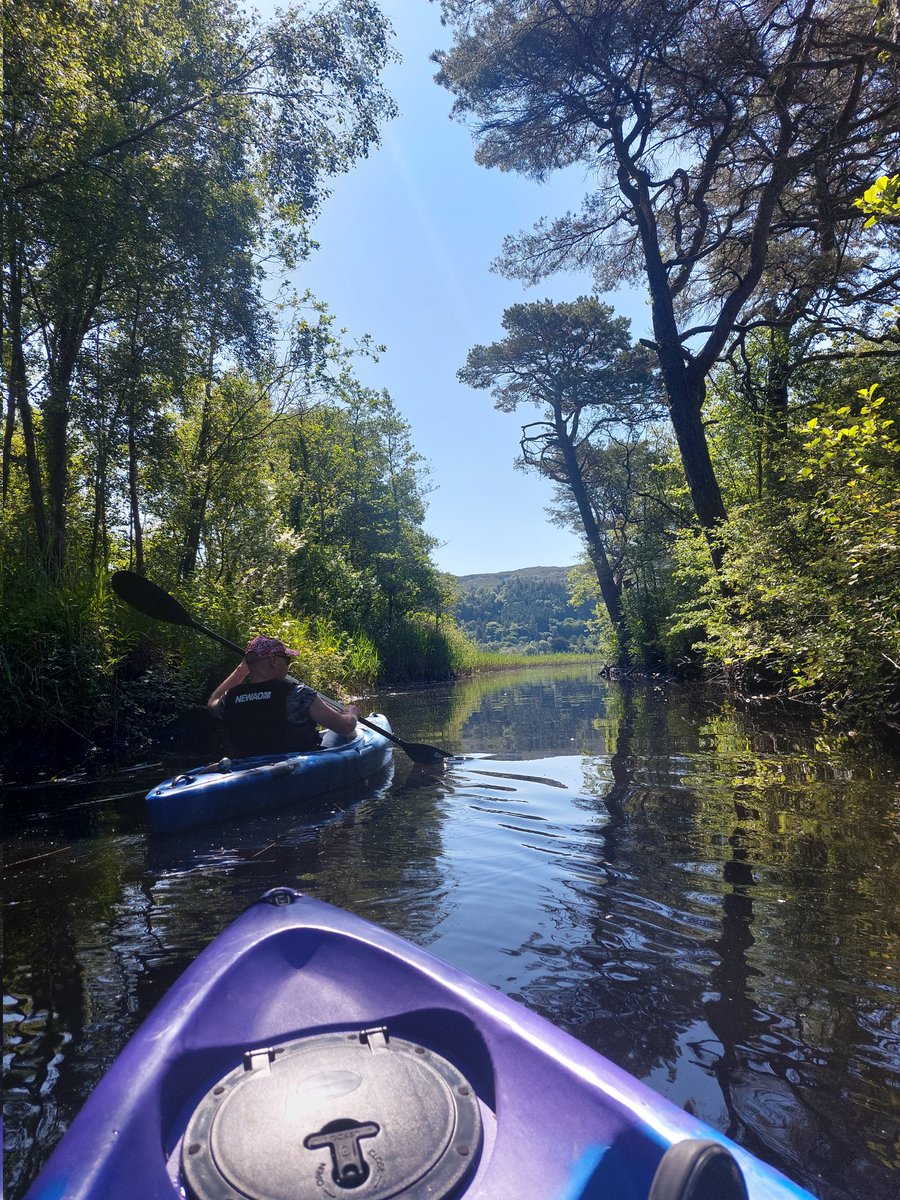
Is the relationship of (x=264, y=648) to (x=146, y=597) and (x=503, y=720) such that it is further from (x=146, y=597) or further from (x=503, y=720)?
(x=503, y=720)

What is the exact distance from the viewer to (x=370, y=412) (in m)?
27.1

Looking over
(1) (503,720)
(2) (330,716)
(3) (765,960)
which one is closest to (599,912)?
(3) (765,960)

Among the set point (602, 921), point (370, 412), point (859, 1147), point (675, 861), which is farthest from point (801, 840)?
point (370, 412)

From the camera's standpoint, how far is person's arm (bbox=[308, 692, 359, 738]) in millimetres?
5430

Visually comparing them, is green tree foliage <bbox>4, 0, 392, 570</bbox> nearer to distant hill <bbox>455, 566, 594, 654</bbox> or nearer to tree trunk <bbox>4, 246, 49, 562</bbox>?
tree trunk <bbox>4, 246, 49, 562</bbox>

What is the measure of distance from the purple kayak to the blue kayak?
283 cm

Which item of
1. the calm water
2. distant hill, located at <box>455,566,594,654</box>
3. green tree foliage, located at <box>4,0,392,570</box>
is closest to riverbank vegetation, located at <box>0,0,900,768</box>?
green tree foliage, located at <box>4,0,392,570</box>

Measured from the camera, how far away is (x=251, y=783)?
15.9 ft

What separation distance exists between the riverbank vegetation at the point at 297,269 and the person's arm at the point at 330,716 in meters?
2.70

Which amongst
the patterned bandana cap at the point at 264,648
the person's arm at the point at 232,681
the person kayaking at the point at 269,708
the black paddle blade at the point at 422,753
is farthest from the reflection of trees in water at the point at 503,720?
the patterned bandana cap at the point at 264,648

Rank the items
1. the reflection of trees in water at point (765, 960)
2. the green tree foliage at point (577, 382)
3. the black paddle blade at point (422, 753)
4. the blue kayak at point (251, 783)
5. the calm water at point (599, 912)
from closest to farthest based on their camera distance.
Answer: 1. the reflection of trees in water at point (765, 960)
2. the calm water at point (599, 912)
3. the blue kayak at point (251, 783)
4. the black paddle blade at point (422, 753)
5. the green tree foliage at point (577, 382)

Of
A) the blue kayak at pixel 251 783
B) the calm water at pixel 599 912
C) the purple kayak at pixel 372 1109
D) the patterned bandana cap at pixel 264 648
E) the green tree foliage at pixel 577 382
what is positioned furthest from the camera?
the green tree foliage at pixel 577 382

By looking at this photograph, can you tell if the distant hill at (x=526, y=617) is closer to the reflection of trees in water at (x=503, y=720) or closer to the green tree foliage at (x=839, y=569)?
the reflection of trees in water at (x=503, y=720)

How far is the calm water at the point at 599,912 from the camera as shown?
5.90 ft
